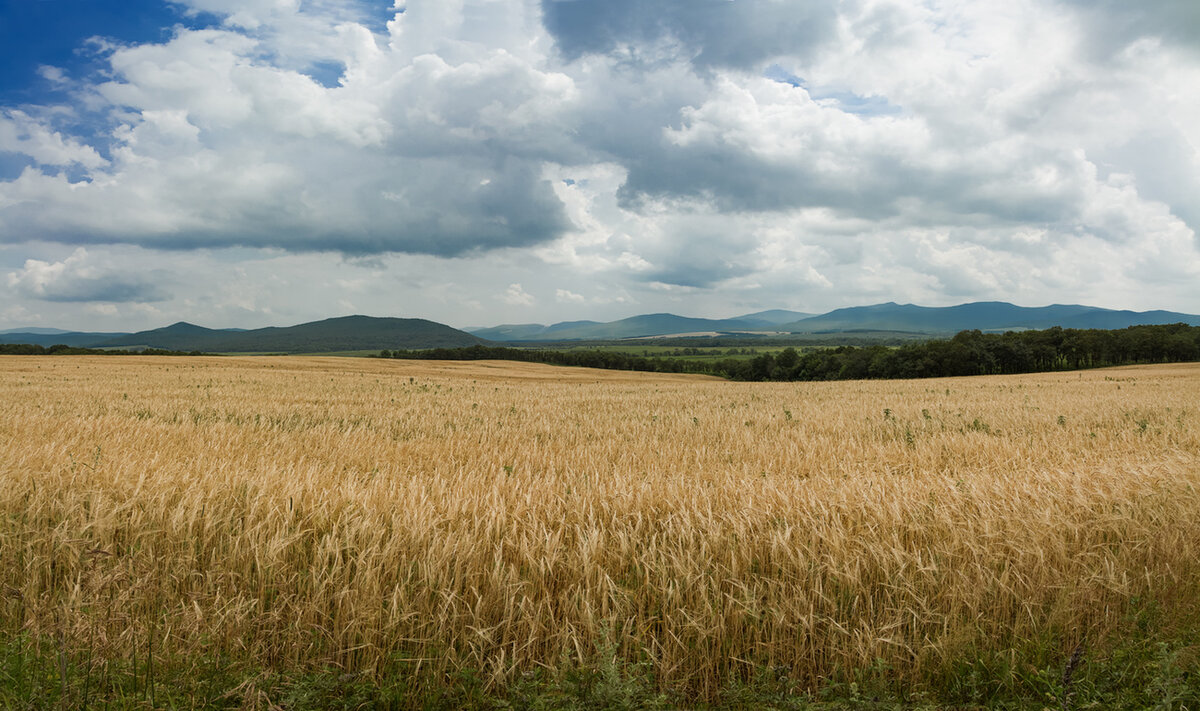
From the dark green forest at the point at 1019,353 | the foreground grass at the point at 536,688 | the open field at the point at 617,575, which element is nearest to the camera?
the foreground grass at the point at 536,688

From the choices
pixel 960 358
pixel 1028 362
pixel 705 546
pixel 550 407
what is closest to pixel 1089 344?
pixel 1028 362

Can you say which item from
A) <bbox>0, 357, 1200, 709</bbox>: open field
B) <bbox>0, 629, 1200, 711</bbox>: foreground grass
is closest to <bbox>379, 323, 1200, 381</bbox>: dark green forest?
<bbox>0, 357, 1200, 709</bbox>: open field

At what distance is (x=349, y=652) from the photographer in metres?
3.21

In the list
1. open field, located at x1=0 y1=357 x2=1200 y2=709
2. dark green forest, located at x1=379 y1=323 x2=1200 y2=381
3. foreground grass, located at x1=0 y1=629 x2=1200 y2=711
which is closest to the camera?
foreground grass, located at x1=0 y1=629 x2=1200 y2=711

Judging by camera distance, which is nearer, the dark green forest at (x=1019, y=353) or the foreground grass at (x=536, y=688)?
the foreground grass at (x=536, y=688)

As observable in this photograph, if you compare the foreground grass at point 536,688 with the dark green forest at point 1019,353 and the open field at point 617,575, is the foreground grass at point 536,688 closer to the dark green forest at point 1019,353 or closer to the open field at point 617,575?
the open field at point 617,575

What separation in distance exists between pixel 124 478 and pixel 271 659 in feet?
12.2

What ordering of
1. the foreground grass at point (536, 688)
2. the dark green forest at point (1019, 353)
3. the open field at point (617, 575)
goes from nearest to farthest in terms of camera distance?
the foreground grass at point (536, 688), the open field at point (617, 575), the dark green forest at point (1019, 353)

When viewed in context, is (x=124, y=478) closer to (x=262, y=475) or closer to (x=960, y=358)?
(x=262, y=475)

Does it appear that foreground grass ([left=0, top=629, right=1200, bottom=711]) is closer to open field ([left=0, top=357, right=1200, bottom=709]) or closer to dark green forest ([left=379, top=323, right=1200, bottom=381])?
open field ([left=0, top=357, right=1200, bottom=709])

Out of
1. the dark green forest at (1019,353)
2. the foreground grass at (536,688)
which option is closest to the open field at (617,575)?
the foreground grass at (536,688)

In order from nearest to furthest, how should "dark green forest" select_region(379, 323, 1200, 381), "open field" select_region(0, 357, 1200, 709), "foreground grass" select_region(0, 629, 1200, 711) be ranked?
"foreground grass" select_region(0, 629, 1200, 711) → "open field" select_region(0, 357, 1200, 709) → "dark green forest" select_region(379, 323, 1200, 381)

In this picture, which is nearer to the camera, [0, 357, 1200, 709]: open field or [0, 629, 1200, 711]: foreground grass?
[0, 629, 1200, 711]: foreground grass

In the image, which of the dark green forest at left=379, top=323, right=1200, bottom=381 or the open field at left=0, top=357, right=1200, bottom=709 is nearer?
the open field at left=0, top=357, right=1200, bottom=709
